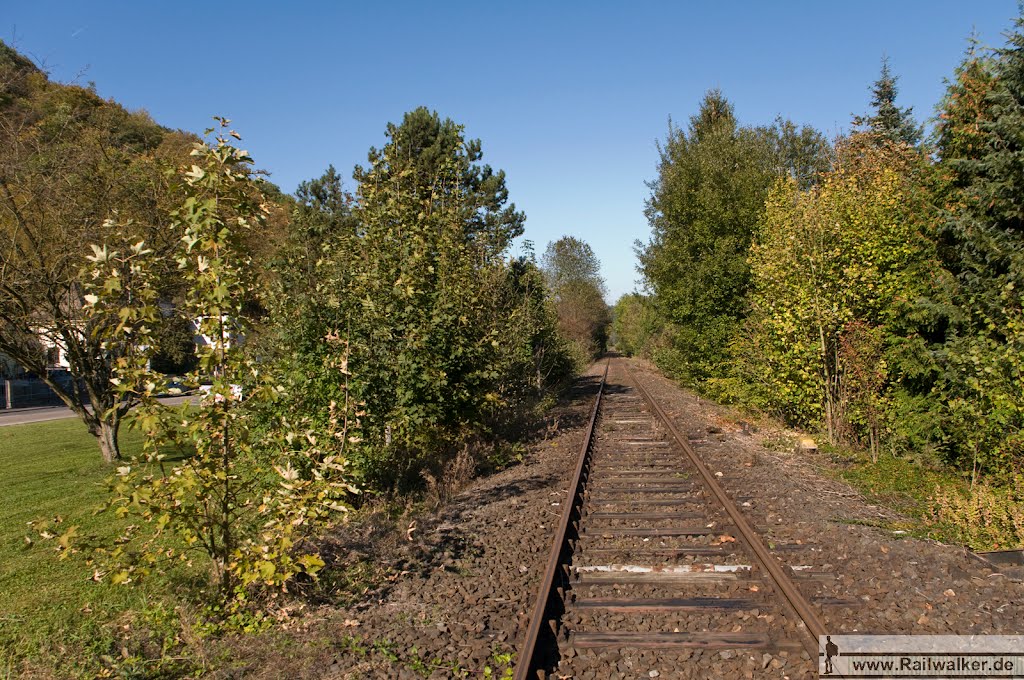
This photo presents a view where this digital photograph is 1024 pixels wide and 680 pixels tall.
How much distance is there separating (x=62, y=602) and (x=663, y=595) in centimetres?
549

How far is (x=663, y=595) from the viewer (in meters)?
5.38

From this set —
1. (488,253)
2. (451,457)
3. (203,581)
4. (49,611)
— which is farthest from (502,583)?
(488,253)

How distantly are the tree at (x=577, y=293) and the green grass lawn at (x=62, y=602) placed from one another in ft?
55.5

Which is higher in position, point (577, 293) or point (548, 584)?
point (577, 293)

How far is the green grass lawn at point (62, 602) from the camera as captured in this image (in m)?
4.75

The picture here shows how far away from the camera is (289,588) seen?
559cm

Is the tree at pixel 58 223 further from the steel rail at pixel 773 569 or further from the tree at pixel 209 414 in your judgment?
the steel rail at pixel 773 569

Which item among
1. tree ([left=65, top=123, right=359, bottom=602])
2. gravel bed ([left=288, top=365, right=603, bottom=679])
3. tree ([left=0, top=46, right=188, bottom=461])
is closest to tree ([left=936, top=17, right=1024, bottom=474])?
gravel bed ([left=288, top=365, right=603, bottom=679])

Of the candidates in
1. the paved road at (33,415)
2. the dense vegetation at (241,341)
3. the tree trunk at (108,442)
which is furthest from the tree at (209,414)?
the paved road at (33,415)

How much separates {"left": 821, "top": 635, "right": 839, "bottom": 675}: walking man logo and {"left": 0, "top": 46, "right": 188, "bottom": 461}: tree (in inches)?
445

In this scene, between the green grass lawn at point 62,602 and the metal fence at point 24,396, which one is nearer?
the green grass lawn at point 62,602

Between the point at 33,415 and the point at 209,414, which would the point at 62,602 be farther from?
the point at 33,415

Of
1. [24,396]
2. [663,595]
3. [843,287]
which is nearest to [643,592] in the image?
[663,595]

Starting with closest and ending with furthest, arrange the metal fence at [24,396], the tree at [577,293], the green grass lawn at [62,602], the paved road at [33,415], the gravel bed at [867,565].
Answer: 1. the green grass lawn at [62,602]
2. the gravel bed at [867,565]
3. the paved road at [33,415]
4. the metal fence at [24,396]
5. the tree at [577,293]
